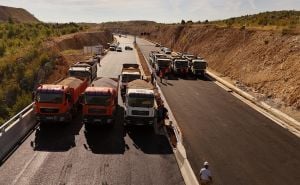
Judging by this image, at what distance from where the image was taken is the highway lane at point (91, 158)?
17.6 metres

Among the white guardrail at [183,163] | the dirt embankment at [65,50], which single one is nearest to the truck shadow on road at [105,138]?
the white guardrail at [183,163]

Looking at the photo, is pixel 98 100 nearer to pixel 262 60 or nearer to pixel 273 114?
pixel 273 114

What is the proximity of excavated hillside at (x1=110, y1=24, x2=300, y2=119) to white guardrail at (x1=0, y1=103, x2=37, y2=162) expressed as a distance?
2068 centimetres

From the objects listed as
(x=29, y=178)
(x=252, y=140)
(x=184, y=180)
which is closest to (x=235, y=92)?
(x=252, y=140)

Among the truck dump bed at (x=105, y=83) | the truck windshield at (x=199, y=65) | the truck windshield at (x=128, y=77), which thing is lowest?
the truck windshield at (x=199, y=65)

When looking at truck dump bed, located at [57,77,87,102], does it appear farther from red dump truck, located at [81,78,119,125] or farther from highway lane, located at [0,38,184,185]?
highway lane, located at [0,38,184,185]

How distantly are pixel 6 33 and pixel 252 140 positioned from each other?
71.7m

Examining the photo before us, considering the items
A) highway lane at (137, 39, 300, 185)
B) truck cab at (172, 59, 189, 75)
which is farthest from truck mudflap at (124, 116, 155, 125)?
truck cab at (172, 59, 189, 75)

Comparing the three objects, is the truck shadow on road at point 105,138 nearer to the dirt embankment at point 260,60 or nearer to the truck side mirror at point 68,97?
Answer: the truck side mirror at point 68,97

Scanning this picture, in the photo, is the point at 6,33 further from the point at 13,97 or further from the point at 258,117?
the point at 258,117

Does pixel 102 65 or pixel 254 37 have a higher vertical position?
pixel 254 37

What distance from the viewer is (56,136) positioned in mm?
23234

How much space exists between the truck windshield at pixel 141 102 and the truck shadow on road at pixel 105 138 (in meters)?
2.01

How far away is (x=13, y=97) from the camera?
38125mm
